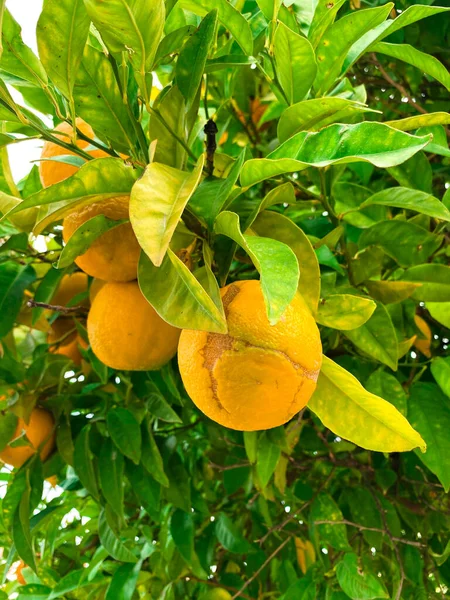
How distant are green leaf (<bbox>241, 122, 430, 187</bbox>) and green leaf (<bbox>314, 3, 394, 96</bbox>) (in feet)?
0.76

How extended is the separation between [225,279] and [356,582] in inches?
22.6

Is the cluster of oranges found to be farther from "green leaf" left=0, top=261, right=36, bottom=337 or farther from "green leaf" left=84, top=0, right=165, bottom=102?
"green leaf" left=0, top=261, right=36, bottom=337

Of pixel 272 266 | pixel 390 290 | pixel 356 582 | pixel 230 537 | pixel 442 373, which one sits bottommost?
pixel 230 537

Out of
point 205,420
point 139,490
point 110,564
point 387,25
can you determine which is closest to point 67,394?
point 139,490

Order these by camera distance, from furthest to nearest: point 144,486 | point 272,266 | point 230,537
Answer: point 230,537 → point 144,486 → point 272,266

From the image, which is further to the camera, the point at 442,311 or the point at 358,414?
the point at 442,311

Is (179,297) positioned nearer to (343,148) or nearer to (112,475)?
(343,148)

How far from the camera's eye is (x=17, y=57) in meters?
0.59

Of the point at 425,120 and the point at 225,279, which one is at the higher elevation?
the point at 425,120

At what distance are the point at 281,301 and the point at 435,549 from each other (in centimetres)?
118

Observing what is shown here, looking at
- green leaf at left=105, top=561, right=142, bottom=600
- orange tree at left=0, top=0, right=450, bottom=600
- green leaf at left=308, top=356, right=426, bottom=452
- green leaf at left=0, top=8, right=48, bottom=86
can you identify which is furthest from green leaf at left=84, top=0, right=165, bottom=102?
green leaf at left=105, top=561, right=142, bottom=600

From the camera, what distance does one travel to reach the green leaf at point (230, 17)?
0.66 meters

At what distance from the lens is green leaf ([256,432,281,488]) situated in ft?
3.19

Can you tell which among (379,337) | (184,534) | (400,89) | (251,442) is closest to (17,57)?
(379,337)
